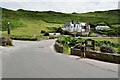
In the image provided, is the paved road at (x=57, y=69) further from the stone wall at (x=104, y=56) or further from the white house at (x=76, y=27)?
the white house at (x=76, y=27)

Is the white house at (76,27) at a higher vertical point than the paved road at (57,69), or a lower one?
higher

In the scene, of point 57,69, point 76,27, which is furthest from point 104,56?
point 76,27

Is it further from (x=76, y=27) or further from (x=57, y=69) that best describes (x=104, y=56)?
(x=76, y=27)

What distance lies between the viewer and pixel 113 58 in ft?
89.6

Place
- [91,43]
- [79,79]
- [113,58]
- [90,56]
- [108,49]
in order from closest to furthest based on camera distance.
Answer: [79,79] → [113,58] → [90,56] → [108,49] → [91,43]

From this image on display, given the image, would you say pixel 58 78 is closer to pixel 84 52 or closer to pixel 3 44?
pixel 84 52

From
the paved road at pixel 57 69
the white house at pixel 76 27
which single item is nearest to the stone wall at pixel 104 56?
the paved road at pixel 57 69

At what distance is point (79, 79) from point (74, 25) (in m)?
173

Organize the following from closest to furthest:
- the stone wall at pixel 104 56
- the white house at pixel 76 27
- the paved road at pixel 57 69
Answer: the paved road at pixel 57 69 → the stone wall at pixel 104 56 → the white house at pixel 76 27

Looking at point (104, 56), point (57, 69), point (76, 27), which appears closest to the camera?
point (57, 69)

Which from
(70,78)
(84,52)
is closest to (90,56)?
(84,52)

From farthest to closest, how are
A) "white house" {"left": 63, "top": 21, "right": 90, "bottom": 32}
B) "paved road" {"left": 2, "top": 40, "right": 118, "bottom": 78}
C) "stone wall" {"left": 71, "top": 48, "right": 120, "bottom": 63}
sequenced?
1. "white house" {"left": 63, "top": 21, "right": 90, "bottom": 32}
2. "stone wall" {"left": 71, "top": 48, "right": 120, "bottom": 63}
3. "paved road" {"left": 2, "top": 40, "right": 118, "bottom": 78}

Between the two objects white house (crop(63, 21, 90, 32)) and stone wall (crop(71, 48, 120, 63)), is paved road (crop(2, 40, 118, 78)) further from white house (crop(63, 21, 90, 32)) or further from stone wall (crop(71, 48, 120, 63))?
white house (crop(63, 21, 90, 32))

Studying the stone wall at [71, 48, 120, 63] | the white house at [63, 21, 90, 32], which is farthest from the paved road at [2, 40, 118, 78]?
the white house at [63, 21, 90, 32]
